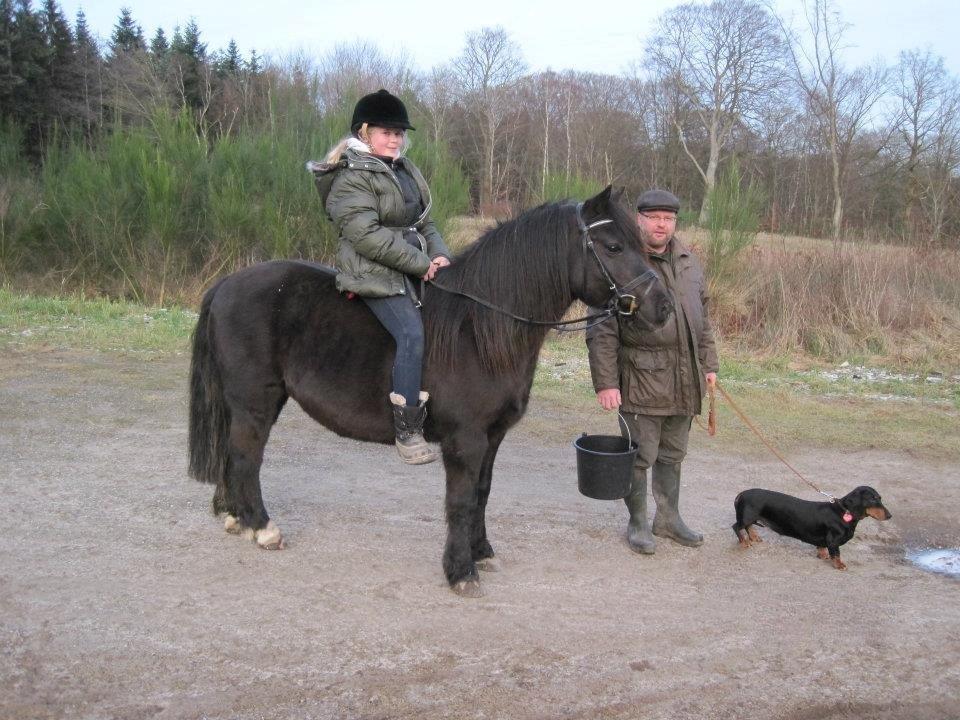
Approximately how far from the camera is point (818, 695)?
10.7 feet

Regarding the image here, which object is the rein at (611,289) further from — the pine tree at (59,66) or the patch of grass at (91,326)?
the pine tree at (59,66)

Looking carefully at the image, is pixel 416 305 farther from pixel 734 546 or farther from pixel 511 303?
pixel 734 546

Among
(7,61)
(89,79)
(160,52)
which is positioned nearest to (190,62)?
(160,52)

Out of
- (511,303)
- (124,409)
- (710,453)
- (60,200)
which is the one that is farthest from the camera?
(60,200)

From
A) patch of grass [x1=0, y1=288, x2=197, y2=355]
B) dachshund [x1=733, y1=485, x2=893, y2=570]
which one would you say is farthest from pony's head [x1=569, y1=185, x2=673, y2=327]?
patch of grass [x1=0, y1=288, x2=197, y2=355]

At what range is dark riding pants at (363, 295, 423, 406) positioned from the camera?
404 cm

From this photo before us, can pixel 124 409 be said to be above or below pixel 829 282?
below

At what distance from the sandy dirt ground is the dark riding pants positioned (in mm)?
1083

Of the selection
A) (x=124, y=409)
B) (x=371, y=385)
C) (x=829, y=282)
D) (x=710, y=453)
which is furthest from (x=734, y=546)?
(x=829, y=282)

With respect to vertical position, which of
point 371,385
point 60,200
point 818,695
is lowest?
point 818,695

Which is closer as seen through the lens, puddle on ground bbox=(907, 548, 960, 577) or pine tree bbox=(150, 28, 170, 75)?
puddle on ground bbox=(907, 548, 960, 577)

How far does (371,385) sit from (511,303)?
904mm

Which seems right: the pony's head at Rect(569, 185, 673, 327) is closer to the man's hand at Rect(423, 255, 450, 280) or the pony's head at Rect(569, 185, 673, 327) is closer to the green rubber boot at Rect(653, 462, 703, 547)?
the man's hand at Rect(423, 255, 450, 280)

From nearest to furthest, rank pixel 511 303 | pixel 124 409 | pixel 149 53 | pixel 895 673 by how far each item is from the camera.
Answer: pixel 895 673 < pixel 511 303 < pixel 124 409 < pixel 149 53
